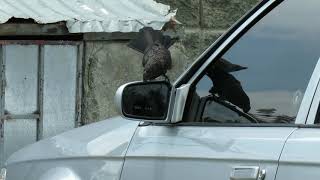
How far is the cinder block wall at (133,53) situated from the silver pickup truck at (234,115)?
15.3ft

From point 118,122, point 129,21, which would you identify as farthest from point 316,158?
point 129,21

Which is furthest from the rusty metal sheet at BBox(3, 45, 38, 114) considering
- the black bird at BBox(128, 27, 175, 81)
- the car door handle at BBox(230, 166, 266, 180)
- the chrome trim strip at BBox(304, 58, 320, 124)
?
the chrome trim strip at BBox(304, 58, 320, 124)

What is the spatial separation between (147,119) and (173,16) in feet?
16.7

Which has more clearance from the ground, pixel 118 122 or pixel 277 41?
pixel 277 41

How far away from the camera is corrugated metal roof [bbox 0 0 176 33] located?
24.5 feet

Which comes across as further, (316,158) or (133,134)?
(133,134)

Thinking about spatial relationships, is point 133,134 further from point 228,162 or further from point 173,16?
point 173,16

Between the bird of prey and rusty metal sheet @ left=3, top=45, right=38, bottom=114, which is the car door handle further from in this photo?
rusty metal sheet @ left=3, top=45, right=38, bottom=114

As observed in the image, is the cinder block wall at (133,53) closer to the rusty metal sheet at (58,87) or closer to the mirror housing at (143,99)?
the rusty metal sheet at (58,87)

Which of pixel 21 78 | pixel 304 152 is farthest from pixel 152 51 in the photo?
pixel 304 152

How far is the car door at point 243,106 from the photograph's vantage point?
2666mm

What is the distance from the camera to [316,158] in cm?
244

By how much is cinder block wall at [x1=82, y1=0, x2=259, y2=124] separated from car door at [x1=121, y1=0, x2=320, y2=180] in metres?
4.92

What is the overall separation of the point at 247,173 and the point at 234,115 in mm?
354
